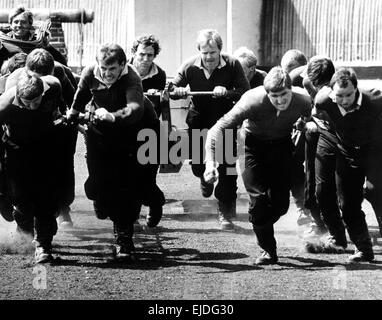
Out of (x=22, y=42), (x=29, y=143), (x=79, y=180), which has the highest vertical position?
(x=22, y=42)

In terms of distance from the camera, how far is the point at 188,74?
36.9ft

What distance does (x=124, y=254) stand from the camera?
9406mm

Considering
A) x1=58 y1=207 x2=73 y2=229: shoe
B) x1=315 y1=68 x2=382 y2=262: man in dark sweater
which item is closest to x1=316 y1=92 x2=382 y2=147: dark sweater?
x1=315 y1=68 x2=382 y2=262: man in dark sweater

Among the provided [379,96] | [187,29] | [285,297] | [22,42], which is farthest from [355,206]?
[187,29]

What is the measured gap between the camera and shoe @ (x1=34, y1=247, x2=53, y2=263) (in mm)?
9266

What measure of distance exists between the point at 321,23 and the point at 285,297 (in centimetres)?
1563

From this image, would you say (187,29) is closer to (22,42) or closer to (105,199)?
(22,42)

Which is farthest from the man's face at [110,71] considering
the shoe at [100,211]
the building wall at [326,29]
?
the building wall at [326,29]

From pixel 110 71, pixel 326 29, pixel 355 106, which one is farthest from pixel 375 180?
pixel 326 29

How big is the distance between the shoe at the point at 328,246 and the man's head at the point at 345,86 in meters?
1.55

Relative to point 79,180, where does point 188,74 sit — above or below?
above

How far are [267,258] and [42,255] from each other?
74.7 inches

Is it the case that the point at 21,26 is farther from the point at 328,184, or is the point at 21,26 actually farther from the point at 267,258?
the point at 267,258

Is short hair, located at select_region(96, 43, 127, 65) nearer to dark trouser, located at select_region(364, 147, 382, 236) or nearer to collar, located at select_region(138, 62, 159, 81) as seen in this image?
collar, located at select_region(138, 62, 159, 81)
